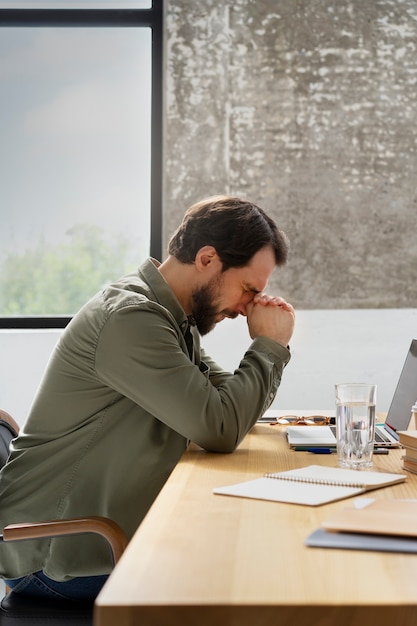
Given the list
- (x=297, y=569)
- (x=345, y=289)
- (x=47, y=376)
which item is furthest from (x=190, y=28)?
(x=297, y=569)

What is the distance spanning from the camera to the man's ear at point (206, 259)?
70.9 inches

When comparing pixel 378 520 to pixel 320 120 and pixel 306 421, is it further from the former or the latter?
pixel 320 120

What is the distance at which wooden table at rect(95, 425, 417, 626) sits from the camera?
0.68 meters

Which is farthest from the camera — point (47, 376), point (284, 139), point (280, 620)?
point (284, 139)

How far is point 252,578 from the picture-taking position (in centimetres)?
75

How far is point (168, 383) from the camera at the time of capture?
146 centimetres

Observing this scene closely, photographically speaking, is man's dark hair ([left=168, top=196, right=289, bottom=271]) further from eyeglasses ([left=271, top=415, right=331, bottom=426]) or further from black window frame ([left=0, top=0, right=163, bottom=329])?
black window frame ([left=0, top=0, right=163, bottom=329])

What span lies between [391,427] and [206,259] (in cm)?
67

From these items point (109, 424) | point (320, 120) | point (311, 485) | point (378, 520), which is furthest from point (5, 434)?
point (320, 120)

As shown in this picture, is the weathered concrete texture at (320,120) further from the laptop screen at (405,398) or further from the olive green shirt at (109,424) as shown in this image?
the olive green shirt at (109,424)

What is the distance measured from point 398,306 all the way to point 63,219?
160cm

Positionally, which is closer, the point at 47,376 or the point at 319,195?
the point at 47,376

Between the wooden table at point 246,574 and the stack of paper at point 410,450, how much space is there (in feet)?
1.02

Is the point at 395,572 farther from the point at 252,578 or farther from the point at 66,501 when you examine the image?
the point at 66,501
